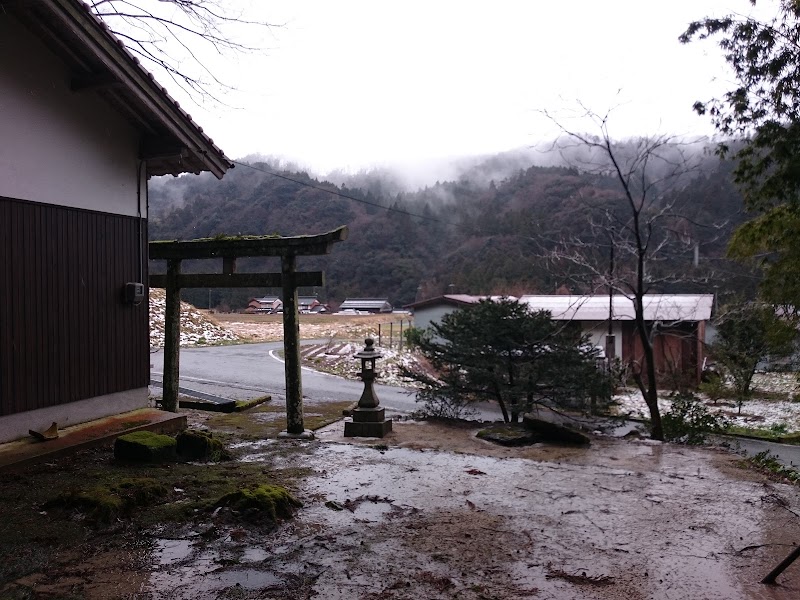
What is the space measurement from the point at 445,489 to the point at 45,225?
5.17 meters

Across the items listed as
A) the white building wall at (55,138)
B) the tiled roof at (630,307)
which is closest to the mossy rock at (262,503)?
the white building wall at (55,138)

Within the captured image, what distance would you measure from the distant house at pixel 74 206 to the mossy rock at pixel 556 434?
19.9ft

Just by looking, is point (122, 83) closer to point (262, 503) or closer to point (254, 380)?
point (262, 503)

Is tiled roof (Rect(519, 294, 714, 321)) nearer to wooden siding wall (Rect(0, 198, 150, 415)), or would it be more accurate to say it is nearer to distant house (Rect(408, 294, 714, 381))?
distant house (Rect(408, 294, 714, 381))

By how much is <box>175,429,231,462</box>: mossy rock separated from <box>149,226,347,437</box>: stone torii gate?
182 cm

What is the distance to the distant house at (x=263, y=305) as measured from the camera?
4828cm

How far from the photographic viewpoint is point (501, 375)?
11.8 m

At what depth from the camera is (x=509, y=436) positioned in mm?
9508

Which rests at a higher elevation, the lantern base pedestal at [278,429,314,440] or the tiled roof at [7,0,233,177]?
the tiled roof at [7,0,233,177]

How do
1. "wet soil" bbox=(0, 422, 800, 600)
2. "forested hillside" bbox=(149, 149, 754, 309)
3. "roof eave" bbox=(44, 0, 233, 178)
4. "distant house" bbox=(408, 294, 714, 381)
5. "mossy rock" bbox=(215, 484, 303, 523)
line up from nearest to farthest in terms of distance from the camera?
"wet soil" bbox=(0, 422, 800, 600) → "mossy rock" bbox=(215, 484, 303, 523) → "roof eave" bbox=(44, 0, 233, 178) → "distant house" bbox=(408, 294, 714, 381) → "forested hillside" bbox=(149, 149, 754, 309)

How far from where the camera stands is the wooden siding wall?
6008 millimetres

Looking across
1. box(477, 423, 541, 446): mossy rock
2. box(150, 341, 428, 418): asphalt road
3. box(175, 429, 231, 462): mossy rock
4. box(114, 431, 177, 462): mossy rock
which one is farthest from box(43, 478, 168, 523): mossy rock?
box(150, 341, 428, 418): asphalt road

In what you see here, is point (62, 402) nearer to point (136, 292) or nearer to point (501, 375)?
point (136, 292)

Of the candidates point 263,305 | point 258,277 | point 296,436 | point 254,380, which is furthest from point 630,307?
point 263,305
